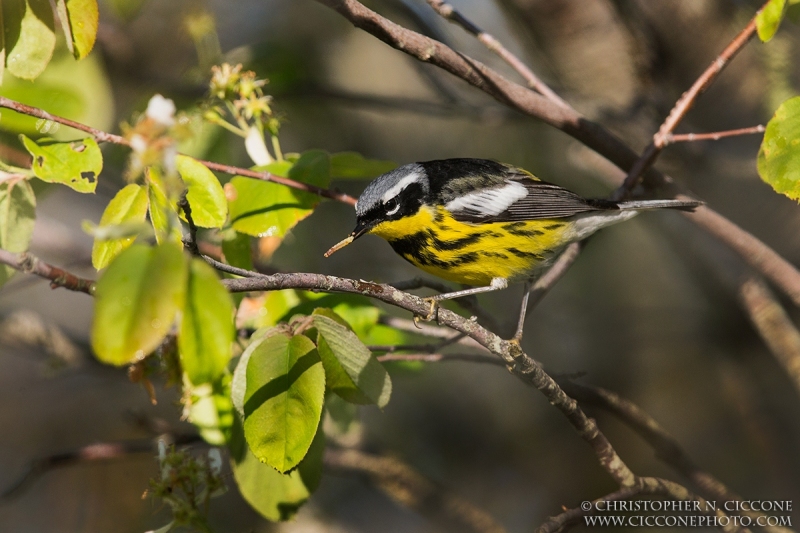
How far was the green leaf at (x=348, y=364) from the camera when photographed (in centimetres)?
137

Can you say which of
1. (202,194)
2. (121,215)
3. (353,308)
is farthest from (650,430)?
(121,215)

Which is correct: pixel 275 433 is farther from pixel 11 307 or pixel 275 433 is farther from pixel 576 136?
pixel 11 307

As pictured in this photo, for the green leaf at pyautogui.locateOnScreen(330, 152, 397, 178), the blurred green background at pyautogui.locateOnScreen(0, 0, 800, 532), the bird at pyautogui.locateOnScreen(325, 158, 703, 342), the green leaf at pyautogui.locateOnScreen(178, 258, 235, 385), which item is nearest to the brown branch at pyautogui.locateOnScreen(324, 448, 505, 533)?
the blurred green background at pyautogui.locateOnScreen(0, 0, 800, 532)

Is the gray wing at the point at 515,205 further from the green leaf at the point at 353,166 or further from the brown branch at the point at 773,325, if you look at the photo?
the brown branch at the point at 773,325

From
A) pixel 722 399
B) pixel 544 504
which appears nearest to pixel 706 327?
pixel 722 399

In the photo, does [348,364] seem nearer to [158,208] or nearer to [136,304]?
[158,208]

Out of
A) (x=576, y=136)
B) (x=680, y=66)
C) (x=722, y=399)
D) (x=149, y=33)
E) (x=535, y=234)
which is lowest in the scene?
(x=149, y=33)

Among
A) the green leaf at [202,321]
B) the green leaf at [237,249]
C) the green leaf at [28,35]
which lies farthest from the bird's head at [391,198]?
the green leaf at [202,321]

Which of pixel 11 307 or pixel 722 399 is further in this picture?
pixel 11 307

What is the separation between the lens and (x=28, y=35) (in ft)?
4.76

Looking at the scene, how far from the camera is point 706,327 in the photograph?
12.5ft

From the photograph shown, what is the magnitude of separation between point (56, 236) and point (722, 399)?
A: 11.6 feet

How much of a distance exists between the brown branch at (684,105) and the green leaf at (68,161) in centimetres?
145

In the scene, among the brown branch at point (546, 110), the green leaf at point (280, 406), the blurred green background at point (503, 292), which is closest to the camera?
the green leaf at point (280, 406)
